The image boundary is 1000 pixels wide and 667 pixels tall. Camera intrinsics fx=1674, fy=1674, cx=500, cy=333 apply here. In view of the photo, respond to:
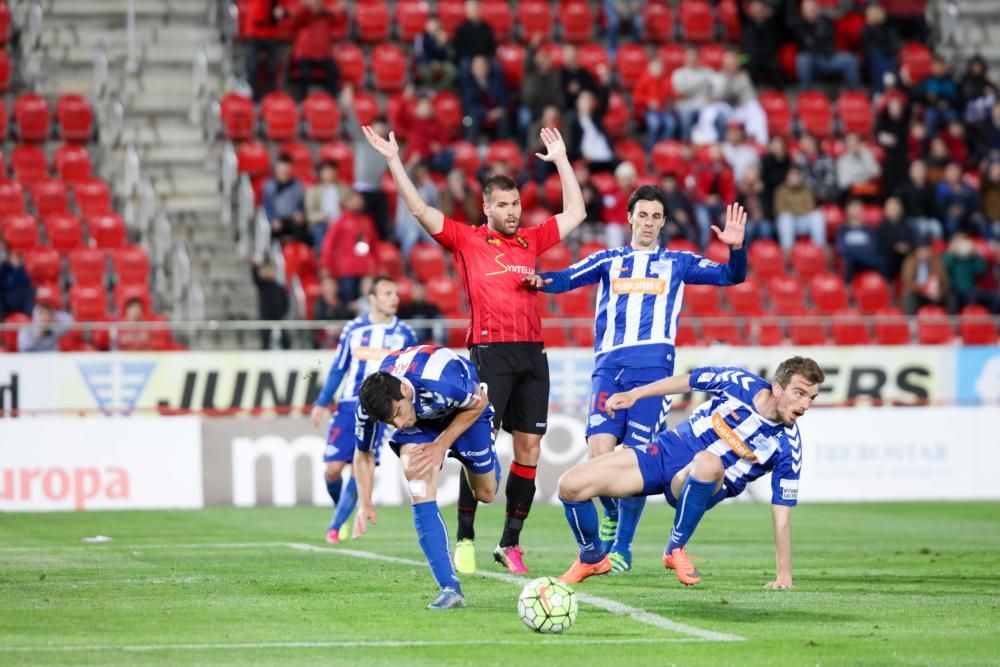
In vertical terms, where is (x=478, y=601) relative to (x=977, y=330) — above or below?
below

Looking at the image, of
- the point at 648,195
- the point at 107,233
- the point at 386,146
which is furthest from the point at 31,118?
the point at 648,195

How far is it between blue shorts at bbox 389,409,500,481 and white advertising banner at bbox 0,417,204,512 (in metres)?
10.2

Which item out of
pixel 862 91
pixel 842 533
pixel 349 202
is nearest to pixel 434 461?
pixel 842 533

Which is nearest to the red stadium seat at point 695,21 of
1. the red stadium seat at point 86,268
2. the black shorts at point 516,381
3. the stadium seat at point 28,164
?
the stadium seat at point 28,164

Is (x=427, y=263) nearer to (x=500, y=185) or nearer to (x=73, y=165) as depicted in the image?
(x=73, y=165)

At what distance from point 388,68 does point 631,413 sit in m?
16.8

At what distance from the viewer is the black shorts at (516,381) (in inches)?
455

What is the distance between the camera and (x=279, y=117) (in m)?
26.3

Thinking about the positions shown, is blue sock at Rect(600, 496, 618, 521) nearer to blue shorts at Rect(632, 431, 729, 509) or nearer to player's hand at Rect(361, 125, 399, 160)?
blue shorts at Rect(632, 431, 729, 509)

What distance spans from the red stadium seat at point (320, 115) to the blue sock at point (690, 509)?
55.6ft

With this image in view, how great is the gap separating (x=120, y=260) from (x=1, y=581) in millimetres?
12066

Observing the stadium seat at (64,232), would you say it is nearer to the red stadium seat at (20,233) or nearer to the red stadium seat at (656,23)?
the red stadium seat at (20,233)

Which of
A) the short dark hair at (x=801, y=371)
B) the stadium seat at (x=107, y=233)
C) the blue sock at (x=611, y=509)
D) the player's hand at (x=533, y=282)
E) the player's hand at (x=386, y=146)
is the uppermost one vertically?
Result: the player's hand at (x=386, y=146)

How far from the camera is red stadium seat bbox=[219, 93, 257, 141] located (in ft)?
84.8
